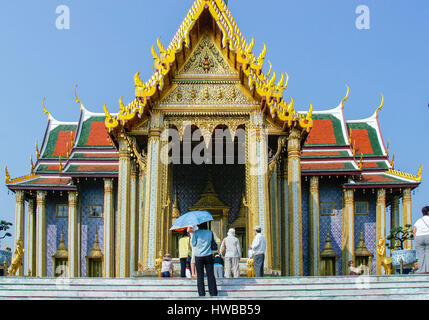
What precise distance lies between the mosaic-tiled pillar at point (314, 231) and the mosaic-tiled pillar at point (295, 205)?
826 centimetres

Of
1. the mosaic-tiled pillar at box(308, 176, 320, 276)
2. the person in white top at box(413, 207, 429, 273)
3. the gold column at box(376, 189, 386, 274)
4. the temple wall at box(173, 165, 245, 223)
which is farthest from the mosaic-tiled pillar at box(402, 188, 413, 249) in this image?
the person in white top at box(413, 207, 429, 273)

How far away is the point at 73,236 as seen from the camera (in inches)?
1226

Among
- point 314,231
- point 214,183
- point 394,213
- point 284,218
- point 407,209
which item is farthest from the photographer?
point 394,213

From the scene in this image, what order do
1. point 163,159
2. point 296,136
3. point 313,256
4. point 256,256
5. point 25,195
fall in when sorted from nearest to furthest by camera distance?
point 256,256 < point 163,159 < point 296,136 < point 313,256 < point 25,195

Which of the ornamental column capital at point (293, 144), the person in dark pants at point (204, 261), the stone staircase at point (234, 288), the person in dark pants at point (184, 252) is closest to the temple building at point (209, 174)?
the ornamental column capital at point (293, 144)

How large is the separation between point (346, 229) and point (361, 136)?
19.2 ft

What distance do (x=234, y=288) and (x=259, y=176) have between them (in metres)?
6.24

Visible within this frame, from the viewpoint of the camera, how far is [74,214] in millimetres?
31250

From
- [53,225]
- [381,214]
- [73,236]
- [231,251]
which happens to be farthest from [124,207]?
[381,214]

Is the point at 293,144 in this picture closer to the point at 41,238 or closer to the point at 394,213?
the point at 394,213

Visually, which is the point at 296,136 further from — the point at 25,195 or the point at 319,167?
the point at 25,195

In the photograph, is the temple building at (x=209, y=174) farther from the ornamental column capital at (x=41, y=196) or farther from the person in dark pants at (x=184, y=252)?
the person in dark pants at (x=184, y=252)
